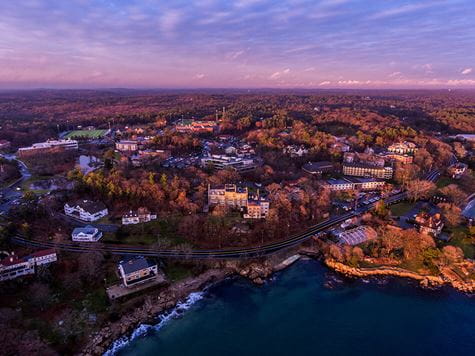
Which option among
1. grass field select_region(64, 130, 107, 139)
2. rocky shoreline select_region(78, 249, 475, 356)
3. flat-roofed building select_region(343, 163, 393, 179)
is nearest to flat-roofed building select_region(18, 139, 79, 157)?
grass field select_region(64, 130, 107, 139)

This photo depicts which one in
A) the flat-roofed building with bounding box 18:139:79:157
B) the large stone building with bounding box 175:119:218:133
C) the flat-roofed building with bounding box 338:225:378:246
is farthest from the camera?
the large stone building with bounding box 175:119:218:133

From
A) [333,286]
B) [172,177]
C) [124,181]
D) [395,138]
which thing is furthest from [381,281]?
[395,138]

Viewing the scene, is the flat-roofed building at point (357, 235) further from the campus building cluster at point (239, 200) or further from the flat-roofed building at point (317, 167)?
the flat-roofed building at point (317, 167)

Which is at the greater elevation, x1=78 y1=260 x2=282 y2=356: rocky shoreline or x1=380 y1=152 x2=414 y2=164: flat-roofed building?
x1=380 y1=152 x2=414 y2=164: flat-roofed building

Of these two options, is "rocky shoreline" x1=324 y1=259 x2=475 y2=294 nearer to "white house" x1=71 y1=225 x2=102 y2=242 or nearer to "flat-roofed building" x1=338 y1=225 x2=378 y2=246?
"flat-roofed building" x1=338 y1=225 x2=378 y2=246

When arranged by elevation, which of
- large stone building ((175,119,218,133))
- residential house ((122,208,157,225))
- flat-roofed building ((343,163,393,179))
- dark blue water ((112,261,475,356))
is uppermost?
large stone building ((175,119,218,133))

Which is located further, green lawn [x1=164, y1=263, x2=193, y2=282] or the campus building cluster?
the campus building cluster
